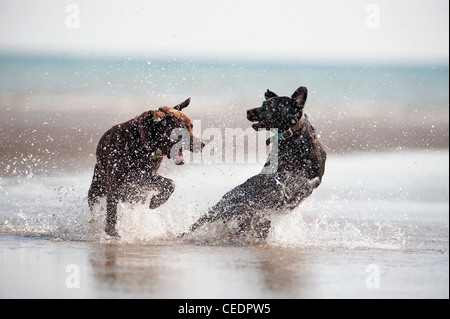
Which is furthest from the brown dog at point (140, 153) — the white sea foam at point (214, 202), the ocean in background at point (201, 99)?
the ocean in background at point (201, 99)

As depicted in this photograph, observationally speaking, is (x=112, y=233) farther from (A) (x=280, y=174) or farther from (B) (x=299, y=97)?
(B) (x=299, y=97)

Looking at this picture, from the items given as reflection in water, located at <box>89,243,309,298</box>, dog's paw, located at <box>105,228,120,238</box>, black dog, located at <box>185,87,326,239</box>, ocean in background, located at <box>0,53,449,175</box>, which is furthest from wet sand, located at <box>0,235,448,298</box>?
ocean in background, located at <box>0,53,449,175</box>

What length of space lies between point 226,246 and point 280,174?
932mm

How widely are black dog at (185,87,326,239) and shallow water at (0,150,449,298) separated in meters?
0.18

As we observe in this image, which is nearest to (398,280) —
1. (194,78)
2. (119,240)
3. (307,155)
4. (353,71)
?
(307,155)

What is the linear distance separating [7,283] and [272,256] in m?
1.95

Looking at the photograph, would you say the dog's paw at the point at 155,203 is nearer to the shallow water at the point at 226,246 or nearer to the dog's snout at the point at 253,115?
the shallow water at the point at 226,246

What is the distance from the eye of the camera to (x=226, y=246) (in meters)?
5.56

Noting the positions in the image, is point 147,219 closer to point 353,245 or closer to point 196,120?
point 353,245

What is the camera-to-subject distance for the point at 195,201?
7027 mm

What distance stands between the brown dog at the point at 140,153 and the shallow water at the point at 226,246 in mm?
183

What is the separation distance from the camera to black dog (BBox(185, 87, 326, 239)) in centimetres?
600

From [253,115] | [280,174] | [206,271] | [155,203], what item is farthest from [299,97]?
[206,271]
